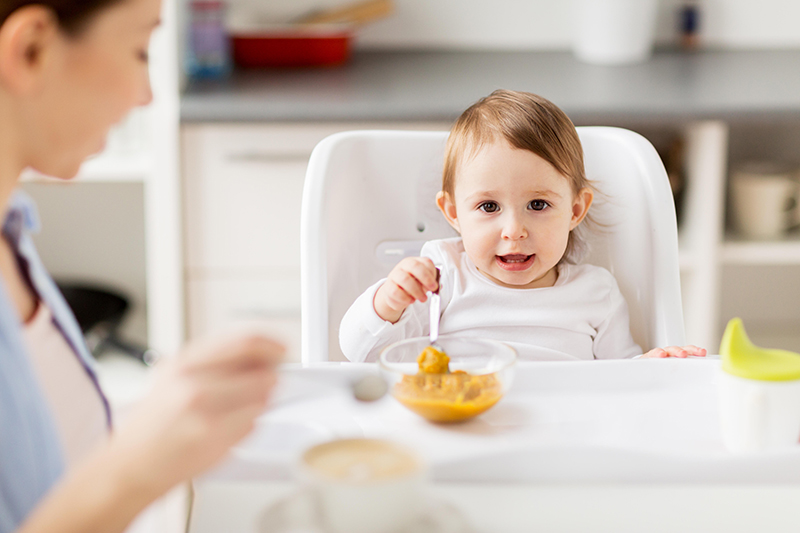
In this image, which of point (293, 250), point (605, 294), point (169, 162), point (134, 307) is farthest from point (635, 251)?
point (134, 307)

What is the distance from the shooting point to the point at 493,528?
2.07 feet

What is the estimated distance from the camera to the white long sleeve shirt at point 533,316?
3.69 feet

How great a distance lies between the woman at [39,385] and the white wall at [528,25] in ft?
6.08

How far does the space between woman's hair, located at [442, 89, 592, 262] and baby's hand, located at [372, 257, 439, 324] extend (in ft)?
0.57

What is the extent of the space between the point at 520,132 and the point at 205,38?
1.17 metres

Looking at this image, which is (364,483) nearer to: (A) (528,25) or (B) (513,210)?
(B) (513,210)

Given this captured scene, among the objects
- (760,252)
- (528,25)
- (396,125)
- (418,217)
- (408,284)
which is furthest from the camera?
(528,25)

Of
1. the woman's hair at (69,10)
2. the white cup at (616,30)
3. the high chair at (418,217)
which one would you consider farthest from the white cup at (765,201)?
the woman's hair at (69,10)

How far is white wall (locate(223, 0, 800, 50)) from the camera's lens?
7.80 ft

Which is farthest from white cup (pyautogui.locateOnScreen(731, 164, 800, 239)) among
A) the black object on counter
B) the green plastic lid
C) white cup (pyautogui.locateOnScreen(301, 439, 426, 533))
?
white cup (pyautogui.locateOnScreen(301, 439, 426, 533))

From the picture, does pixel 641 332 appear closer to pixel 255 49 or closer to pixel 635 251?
pixel 635 251

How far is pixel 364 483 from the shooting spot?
0.56 metres

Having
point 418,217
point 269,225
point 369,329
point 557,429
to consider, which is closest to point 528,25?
point 269,225

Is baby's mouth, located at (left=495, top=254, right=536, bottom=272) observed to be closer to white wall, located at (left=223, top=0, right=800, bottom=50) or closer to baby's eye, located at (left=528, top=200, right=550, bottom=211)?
baby's eye, located at (left=528, top=200, right=550, bottom=211)
